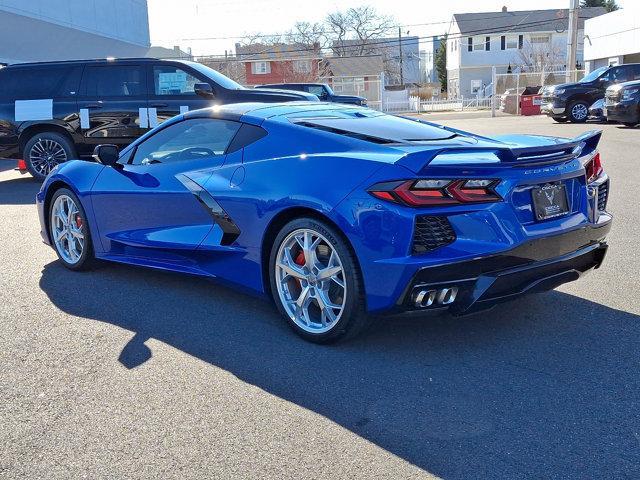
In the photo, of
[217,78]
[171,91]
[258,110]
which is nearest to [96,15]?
[171,91]

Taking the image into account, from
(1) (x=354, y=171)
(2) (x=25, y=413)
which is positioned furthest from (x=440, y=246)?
(2) (x=25, y=413)

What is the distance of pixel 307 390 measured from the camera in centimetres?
340

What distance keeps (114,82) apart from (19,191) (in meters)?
2.35

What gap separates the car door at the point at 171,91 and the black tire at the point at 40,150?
1.51 meters

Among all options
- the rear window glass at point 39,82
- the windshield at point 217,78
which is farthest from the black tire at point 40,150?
the windshield at point 217,78

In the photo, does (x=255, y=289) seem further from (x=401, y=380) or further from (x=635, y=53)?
(x=635, y=53)

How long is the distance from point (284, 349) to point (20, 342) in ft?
5.45

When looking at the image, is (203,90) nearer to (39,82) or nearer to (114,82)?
(114,82)

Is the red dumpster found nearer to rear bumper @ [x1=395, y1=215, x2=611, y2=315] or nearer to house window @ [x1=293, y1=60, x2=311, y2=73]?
rear bumper @ [x1=395, y1=215, x2=611, y2=315]

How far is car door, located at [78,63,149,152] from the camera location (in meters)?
10.7

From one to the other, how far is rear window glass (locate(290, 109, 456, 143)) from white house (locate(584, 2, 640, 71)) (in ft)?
113

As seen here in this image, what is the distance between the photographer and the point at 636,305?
449cm

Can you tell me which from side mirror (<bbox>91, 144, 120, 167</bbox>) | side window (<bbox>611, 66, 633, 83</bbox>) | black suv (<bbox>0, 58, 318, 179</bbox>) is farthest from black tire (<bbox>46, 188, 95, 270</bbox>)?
side window (<bbox>611, 66, 633, 83</bbox>)

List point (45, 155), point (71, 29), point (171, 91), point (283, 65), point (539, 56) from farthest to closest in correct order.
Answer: point (283, 65)
point (539, 56)
point (71, 29)
point (45, 155)
point (171, 91)
